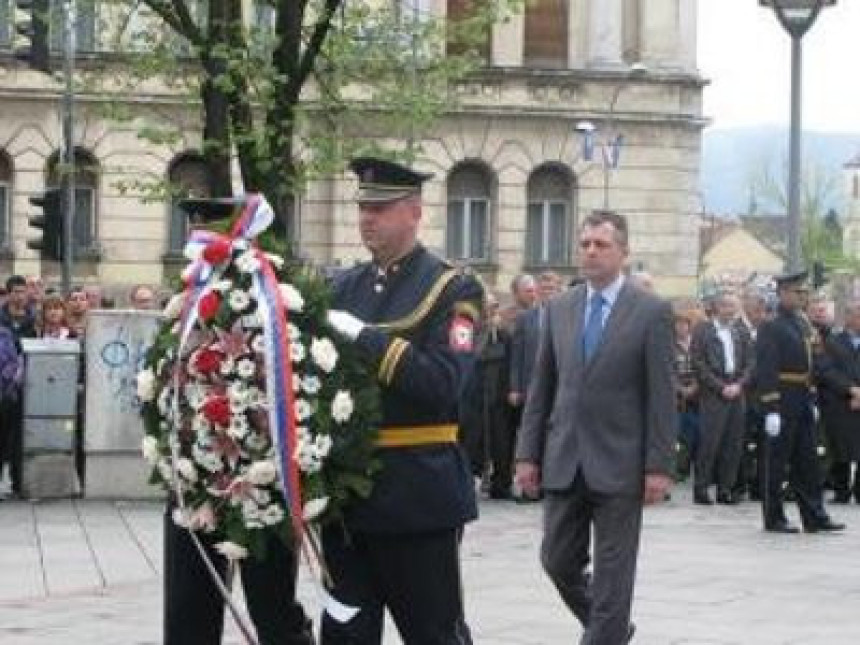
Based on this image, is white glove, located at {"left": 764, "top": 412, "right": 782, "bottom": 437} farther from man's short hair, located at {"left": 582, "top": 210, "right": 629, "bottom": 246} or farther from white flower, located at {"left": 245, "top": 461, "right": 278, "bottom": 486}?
white flower, located at {"left": 245, "top": 461, "right": 278, "bottom": 486}

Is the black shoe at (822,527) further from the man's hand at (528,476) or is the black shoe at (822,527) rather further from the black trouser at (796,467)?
the man's hand at (528,476)

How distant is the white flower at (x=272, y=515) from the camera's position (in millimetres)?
7113

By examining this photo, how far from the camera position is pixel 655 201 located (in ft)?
170

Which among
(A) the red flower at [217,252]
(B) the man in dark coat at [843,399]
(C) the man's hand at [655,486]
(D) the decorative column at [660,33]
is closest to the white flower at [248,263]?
(A) the red flower at [217,252]

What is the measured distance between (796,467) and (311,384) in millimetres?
10406

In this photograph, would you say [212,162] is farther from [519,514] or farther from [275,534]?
[275,534]

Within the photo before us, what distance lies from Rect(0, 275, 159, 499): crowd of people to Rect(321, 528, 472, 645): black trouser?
11048 millimetres

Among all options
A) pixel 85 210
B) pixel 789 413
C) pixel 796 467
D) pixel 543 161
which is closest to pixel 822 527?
pixel 796 467

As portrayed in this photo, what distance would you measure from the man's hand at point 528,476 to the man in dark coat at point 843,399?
38.5 feet

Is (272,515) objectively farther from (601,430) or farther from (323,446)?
(601,430)

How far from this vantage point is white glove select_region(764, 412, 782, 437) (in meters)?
16.7

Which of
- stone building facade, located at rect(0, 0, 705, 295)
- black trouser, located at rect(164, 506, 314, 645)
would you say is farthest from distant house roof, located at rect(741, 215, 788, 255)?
black trouser, located at rect(164, 506, 314, 645)

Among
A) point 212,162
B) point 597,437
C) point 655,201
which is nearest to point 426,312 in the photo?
point 597,437

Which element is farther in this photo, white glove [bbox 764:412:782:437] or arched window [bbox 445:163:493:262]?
arched window [bbox 445:163:493:262]
